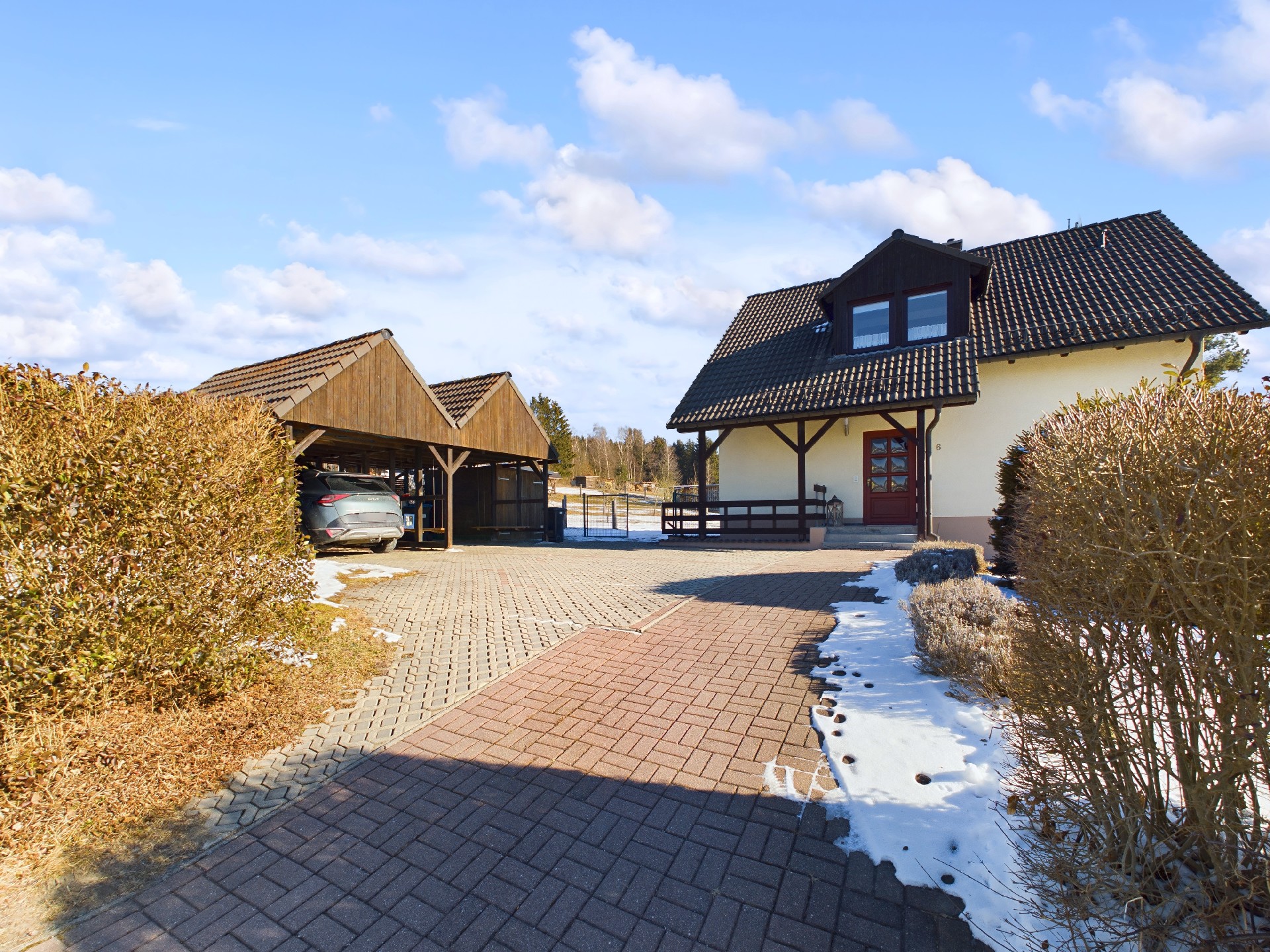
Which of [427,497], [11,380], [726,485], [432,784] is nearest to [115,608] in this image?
[11,380]

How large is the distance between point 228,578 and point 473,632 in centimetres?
262

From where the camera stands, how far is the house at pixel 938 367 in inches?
497

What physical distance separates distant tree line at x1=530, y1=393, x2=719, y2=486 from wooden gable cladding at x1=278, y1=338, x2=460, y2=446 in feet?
101

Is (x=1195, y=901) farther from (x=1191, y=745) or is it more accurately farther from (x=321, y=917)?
(x=321, y=917)

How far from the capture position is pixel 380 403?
12273 mm

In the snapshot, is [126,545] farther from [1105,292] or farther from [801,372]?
[1105,292]

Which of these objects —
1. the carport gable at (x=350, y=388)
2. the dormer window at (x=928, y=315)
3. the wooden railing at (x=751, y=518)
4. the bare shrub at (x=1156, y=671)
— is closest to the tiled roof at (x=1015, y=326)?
the dormer window at (x=928, y=315)

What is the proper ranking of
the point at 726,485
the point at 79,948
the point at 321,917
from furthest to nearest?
1. the point at 726,485
2. the point at 321,917
3. the point at 79,948

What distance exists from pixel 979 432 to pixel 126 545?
1494 centimetres

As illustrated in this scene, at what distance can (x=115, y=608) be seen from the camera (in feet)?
10.4

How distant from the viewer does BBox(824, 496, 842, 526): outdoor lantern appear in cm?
1450

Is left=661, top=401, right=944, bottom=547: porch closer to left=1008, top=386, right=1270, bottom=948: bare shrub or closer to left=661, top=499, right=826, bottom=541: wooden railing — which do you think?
left=661, top=499, right=826, bottom=541: wooden railing

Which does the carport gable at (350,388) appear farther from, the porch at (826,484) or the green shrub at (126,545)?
the green shrub at (126,545)

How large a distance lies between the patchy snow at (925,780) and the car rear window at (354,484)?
31.9 feet
